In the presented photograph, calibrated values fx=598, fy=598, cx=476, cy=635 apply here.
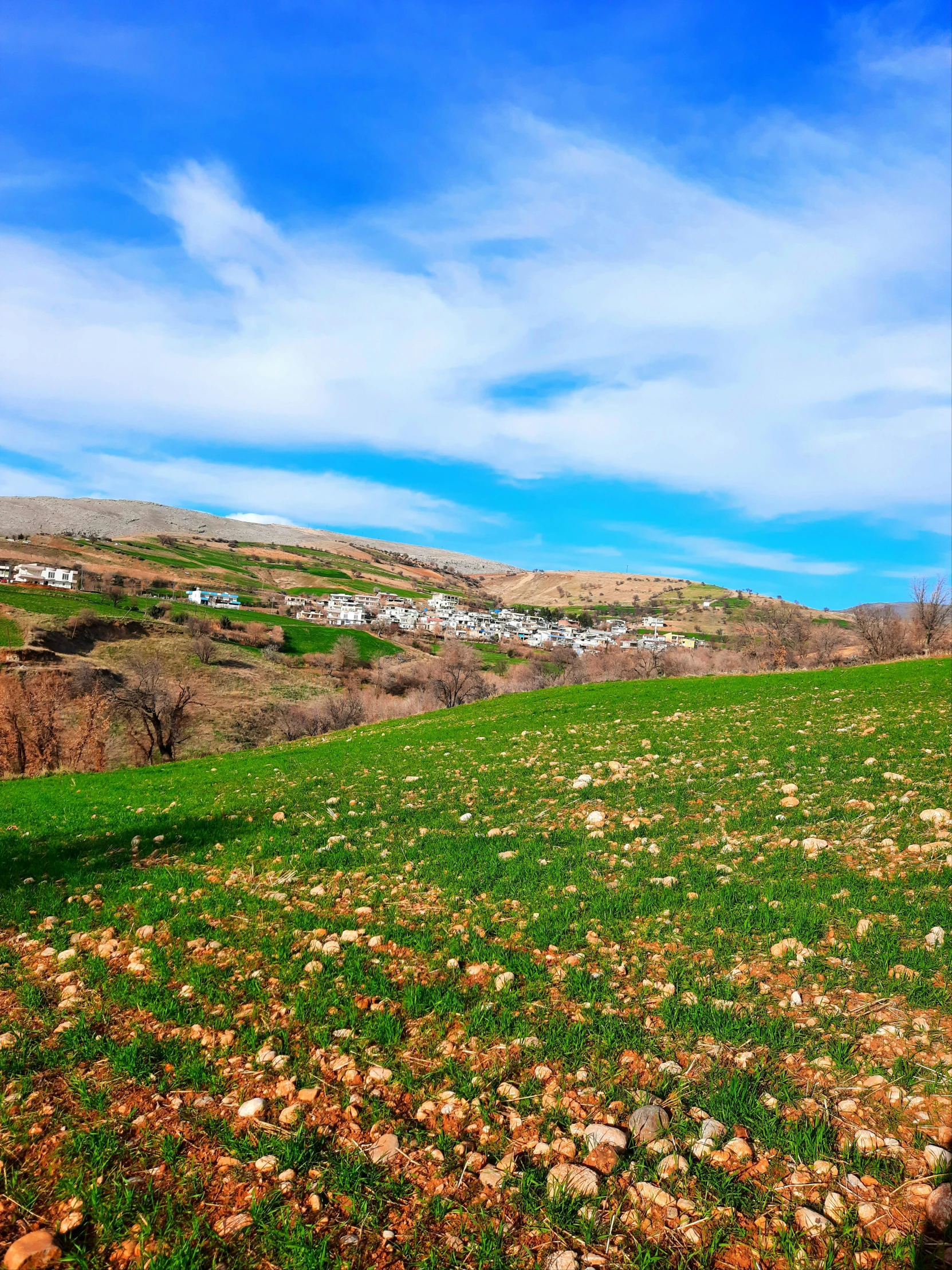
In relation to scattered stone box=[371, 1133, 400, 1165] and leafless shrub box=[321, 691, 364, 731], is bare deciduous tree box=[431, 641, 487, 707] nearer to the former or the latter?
leafless shrub box=[321, 691, 364, 731]

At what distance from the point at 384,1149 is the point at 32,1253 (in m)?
2.31

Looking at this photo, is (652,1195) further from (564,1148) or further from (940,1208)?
(940,1208)

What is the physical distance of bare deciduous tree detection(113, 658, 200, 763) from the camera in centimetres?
5238

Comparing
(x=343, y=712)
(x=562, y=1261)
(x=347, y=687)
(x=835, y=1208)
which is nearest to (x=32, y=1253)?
(x=562, y=1261)

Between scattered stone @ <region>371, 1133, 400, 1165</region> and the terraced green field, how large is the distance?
0.8 inches

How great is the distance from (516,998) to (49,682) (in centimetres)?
6401

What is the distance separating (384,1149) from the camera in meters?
4.69

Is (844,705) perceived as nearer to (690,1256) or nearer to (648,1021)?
(648,1021)

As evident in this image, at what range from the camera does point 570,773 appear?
16828 mm

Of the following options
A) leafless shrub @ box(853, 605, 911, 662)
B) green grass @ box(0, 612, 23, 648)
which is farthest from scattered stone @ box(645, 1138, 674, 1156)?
green grass @ box(0, 612, 23, 648)

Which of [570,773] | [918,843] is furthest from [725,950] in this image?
[570,773]

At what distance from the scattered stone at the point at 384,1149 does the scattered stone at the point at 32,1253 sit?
208 centimetres

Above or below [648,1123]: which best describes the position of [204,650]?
above

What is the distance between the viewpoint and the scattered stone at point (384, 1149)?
4.62 m
